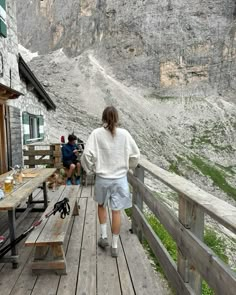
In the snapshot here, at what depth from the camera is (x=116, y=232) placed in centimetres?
358

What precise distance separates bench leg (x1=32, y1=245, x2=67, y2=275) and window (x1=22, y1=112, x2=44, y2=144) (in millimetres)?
5983

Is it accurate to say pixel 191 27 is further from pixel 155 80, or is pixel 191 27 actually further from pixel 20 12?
pixel 20 12

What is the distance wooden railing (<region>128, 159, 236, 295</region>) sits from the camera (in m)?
1.73

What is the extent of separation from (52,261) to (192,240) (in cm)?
170

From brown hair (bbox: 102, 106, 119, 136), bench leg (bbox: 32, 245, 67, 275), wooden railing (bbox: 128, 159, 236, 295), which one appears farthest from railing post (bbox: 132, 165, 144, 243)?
bench leg (bbox: 32, 245, 67, 275)

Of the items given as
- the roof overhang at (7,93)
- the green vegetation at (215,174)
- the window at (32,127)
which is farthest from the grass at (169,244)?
the green vegetation at (215,174)

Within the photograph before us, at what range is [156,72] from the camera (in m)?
36.7

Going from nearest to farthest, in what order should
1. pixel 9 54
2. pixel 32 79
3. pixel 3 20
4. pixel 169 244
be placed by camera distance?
pixel 169 244
pixel 3 20
pixel 9 54
pixel 32 79

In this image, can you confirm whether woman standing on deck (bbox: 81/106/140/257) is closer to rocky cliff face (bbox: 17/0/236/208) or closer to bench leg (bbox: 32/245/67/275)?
bench leg (bbox: 32/245/67/275)

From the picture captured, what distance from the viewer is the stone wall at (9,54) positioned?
6844 millimetres

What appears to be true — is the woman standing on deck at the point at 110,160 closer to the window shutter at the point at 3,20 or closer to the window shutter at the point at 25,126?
the window shutter at the point at 3,20

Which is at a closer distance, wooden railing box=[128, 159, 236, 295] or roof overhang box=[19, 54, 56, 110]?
wooden railing box=[128, 159, 236, 295]

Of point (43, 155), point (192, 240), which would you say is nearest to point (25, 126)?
point (43, 155)

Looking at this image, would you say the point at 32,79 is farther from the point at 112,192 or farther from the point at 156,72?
the point at 156,72
